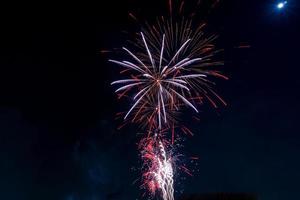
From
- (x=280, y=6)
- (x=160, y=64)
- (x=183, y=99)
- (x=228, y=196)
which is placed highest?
(x=280, y=6)

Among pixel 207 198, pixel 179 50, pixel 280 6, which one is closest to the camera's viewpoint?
pixel 179 50

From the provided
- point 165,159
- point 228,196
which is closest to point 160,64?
point 165,159

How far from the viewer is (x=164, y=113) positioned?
3400 centimetres

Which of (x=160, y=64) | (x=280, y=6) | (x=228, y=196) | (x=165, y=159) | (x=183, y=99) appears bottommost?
(x=228, y=196)

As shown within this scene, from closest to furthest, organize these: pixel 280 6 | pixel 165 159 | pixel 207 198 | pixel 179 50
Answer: pixel 179 50, pixel 280 6, pixel 165 159, pixel 207 198

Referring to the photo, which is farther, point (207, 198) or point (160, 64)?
point (207, 198)

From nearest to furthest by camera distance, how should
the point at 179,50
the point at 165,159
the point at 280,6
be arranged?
the point at 179,50 < the point at 280,6 < the point at 165,159

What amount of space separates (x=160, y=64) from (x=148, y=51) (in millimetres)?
1628

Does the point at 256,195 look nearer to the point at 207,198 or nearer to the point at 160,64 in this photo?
the point at 207,198

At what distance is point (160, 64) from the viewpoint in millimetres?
33688

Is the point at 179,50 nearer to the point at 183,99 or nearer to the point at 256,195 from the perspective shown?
the point at 183,99

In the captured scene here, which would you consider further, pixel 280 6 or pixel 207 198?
pixel 207 198

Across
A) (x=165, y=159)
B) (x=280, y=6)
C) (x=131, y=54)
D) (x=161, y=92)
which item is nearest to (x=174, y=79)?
(x=161, y=92)

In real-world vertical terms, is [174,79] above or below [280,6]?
below
